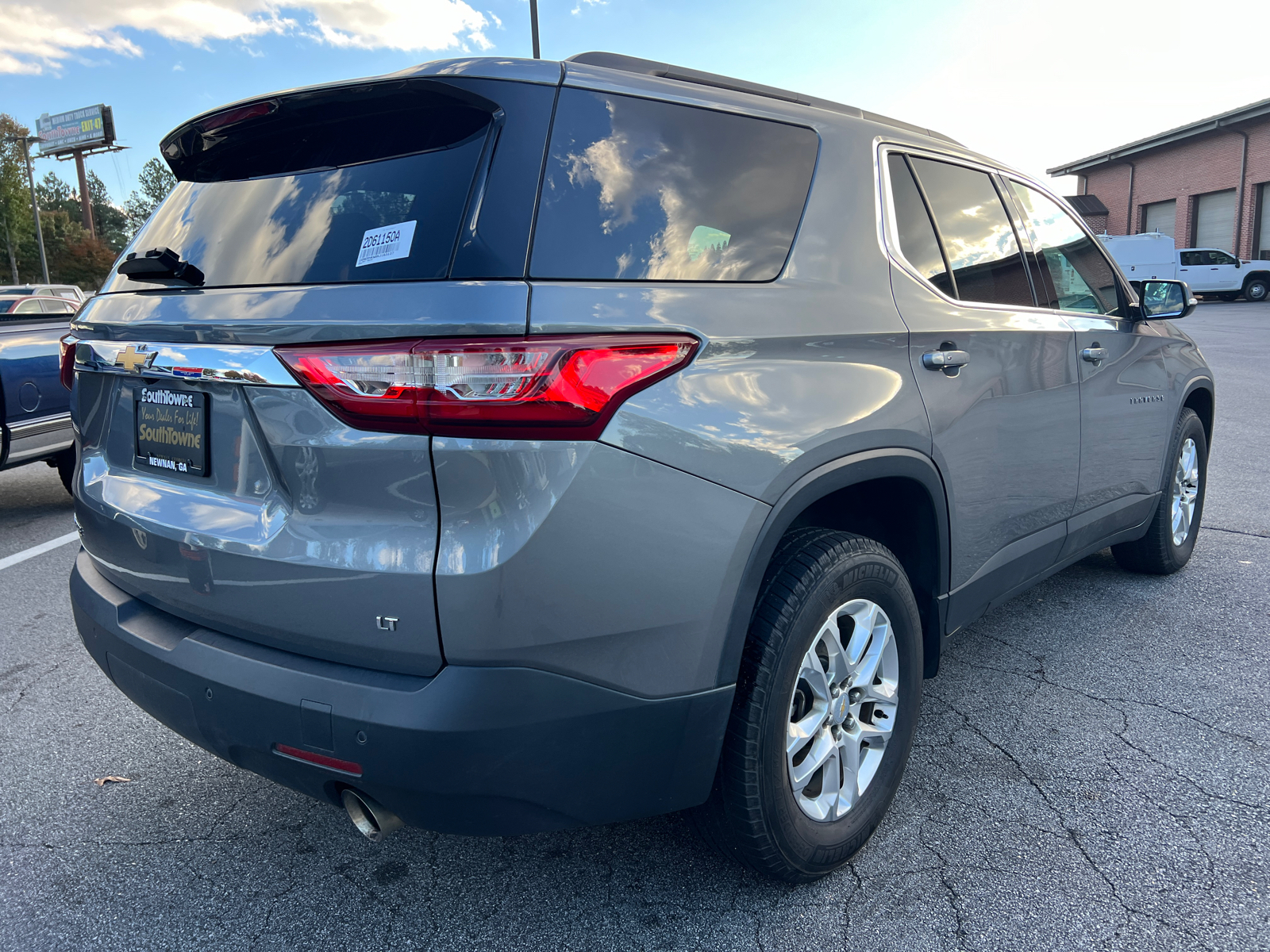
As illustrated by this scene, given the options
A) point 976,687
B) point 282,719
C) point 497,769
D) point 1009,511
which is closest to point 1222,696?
point 976,687

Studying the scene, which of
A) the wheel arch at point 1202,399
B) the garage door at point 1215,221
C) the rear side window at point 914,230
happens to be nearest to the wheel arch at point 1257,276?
the garage door at point 1215,221

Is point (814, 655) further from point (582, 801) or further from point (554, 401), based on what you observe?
point (554, 401)

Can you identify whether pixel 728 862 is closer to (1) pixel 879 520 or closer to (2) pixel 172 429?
(1) pixel 879 520

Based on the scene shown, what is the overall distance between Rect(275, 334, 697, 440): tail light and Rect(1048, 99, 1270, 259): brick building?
3716cm

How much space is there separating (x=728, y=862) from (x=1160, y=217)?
42432 millimetres

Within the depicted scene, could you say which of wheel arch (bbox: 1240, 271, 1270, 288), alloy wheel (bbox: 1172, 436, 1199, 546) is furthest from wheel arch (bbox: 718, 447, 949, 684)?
wheel arch (bbox: 1240, 271, 1270, 288)

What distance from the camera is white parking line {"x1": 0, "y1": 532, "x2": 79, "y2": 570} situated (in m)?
5.09

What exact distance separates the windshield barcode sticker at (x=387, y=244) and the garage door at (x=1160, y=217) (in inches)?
1615

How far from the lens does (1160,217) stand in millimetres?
37375

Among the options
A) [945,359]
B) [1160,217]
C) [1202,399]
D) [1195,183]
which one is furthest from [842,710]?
[1160,217]

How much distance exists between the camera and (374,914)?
7.02 ft

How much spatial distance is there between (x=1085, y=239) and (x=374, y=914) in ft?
11.5

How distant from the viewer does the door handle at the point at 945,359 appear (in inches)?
95.1

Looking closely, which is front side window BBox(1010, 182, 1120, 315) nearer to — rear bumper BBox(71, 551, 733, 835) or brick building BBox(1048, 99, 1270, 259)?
rear bumper BBox(71, 551, 733, 835)
